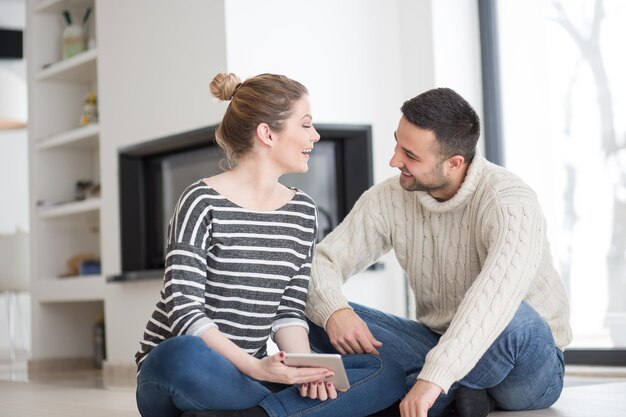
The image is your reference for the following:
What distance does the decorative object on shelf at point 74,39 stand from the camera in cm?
520

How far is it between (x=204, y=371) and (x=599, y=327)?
248 cm

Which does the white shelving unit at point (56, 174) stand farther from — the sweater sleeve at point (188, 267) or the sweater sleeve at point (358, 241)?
the sweater sleeve at point (188, 267)

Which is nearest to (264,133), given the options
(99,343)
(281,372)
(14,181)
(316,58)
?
(281,372)

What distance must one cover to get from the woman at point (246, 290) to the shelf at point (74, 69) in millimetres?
3000

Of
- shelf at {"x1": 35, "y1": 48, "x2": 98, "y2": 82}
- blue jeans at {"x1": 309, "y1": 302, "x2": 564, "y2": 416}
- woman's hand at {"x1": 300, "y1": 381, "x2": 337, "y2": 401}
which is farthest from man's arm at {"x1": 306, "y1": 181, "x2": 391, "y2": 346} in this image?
shelf at {"x1": 35, "y1": 48, "x2": 98, "y2": 82}

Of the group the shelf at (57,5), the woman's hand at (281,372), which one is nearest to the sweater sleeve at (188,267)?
the woman's hand at (281,372)

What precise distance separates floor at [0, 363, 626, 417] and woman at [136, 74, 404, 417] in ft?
1.71

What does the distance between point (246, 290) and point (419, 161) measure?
1.58 feet

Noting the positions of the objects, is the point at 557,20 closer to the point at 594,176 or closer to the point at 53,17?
the point at 594,176

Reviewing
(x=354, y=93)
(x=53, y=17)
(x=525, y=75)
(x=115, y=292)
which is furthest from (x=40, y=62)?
(x=525, y=75)

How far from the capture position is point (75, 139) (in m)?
5.07

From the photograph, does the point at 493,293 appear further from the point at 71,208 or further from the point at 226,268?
the point at 71,208

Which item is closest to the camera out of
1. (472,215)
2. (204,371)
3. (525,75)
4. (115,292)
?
(204,371)

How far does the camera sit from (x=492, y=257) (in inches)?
76.5
